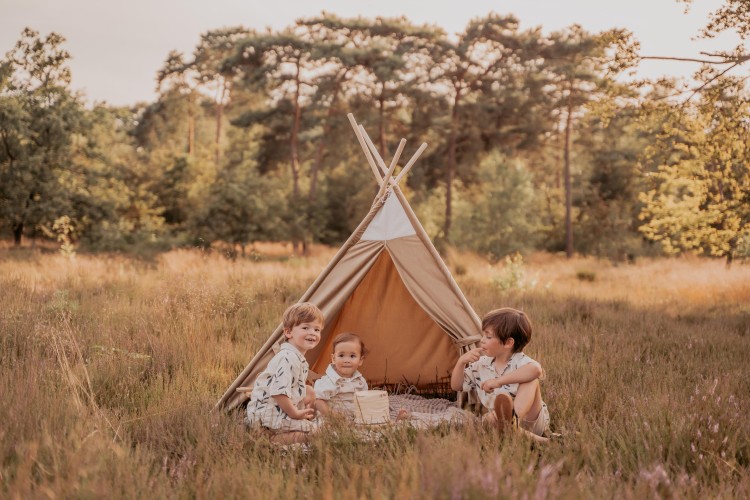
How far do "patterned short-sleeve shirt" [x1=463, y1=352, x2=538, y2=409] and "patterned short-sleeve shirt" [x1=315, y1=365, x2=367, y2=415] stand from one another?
0.77 meters

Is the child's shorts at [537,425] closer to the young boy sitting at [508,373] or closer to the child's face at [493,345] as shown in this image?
the young boy sitting at [508,373]

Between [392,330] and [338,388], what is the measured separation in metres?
1.03

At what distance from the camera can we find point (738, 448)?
10.7 ft

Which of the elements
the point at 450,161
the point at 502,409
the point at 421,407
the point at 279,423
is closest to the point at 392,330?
the point at 421,407

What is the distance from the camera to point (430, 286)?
4.68 metres

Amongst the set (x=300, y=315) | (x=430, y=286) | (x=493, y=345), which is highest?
(x=430, y=286)

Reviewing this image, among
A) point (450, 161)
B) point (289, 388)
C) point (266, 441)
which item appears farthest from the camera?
point (450, 161)

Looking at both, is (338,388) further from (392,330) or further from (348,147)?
(348,147)

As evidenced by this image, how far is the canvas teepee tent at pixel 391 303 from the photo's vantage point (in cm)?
453

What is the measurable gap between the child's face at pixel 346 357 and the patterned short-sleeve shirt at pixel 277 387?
646mm

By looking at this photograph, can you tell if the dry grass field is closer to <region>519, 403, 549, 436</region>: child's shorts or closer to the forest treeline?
<region>519, 403, 549, 436</region>: child's shorts

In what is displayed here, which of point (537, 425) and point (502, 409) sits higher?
point (502, 409)

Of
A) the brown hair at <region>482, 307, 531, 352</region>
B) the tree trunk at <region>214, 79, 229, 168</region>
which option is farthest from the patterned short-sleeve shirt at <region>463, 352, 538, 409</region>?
the tree trunk at <region>214, 79, 229, 168</region>

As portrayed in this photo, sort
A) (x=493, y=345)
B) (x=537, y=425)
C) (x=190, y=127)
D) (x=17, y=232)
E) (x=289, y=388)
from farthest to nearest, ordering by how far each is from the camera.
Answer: (x=190, y=127), (x=17, y=232), (x=493, y=345), (x=289, y=388), (x=537, y=425)
